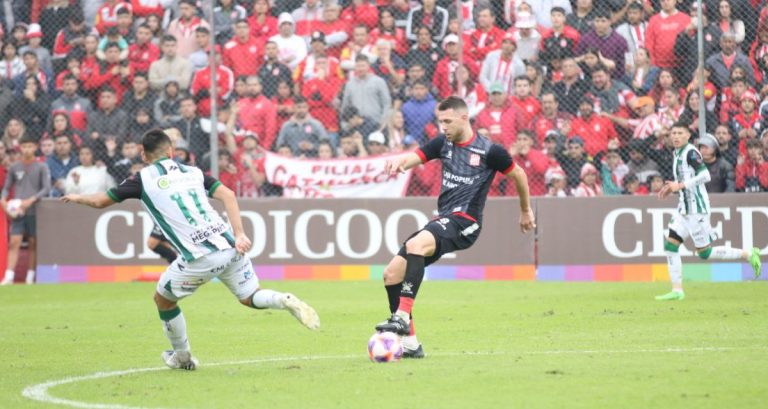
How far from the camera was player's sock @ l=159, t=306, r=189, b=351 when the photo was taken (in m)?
9.37

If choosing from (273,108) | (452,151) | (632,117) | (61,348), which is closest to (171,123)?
(273,108)

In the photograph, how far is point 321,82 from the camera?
795 inches

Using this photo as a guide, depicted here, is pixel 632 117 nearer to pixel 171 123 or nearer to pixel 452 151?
pixel 171 123

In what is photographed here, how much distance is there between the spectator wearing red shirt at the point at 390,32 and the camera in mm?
20250

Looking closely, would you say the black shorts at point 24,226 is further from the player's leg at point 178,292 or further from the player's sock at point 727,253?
the player's leg at point 178,292

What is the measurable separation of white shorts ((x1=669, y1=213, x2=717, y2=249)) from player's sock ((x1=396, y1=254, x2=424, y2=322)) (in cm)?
700

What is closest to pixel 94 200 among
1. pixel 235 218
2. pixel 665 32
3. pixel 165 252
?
pixel 235 218

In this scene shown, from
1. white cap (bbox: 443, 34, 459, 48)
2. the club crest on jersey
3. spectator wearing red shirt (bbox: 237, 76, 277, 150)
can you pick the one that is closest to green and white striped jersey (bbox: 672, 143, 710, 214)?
white cap (bbox: 443, 34, 459, 48)

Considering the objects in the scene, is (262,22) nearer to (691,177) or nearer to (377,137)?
(377,137)

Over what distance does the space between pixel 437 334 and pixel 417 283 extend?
97.9 inches

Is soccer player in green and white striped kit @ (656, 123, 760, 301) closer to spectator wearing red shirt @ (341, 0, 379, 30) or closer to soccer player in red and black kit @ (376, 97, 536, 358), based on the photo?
soccer player in red and black kit @ (376, 97, 536, 358)

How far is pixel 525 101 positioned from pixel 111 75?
278 inches

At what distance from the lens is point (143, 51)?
68.7ft

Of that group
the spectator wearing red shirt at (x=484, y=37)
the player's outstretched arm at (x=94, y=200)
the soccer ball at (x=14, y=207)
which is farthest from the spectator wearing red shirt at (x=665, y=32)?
the player's outstretched arm at (x=94, y=200)
